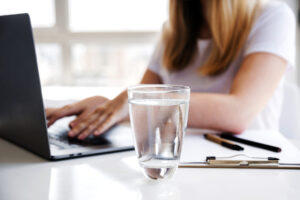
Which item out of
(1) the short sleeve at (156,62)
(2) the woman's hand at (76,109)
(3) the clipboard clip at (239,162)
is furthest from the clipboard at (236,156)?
(1) the short sleeve at (156,62)

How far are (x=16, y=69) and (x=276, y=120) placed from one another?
0.87 metres

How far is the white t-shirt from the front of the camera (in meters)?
0.96

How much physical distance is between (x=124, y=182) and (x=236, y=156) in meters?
0.20

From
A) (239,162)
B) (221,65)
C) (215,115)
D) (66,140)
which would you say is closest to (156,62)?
(221,65)

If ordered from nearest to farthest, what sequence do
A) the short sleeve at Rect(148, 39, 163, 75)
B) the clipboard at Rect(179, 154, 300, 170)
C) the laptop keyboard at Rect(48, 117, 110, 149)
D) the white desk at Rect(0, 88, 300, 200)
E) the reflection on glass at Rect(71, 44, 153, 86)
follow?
the white desk at Rect(0, 88, 300, 200) < the clipboard at Rect(179, 154, 300, 170) < the laptop keyboard at Rect(48, 117, 110, 149) < the short sleeve at Rect(148, 39, 163, 75) < the reflection on glass at Rect(71, 44, 153, 86)

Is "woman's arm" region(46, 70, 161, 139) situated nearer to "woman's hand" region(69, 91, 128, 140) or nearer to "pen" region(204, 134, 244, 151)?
"woman's hand" region(69, 91, 128, 140)

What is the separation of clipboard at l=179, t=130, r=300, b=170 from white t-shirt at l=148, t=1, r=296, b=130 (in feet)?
1.15

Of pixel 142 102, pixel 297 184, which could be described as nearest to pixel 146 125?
pixel 142 102

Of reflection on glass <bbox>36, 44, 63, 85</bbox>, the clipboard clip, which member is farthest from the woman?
reflection on glass <bbox>36, 44, 63, 85</bbox>

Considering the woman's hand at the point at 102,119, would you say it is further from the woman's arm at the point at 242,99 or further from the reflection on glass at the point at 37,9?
the reflection on glass at the point at 37,9

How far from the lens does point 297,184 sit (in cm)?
42

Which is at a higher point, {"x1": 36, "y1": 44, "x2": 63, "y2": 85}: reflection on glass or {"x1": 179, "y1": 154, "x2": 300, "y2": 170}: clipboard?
{"x1": 179, "y1": 154, "x2": 300, "y2": 170}: clipboard

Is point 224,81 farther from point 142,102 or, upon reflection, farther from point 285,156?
point 142,102

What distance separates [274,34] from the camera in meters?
0.97
